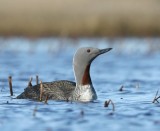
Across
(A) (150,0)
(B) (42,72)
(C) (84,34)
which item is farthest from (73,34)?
(A) (150,0)

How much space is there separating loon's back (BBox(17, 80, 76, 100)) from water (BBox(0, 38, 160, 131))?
26 cm

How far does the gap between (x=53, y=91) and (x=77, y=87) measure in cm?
44

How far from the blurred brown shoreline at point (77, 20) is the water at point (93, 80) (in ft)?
3.02

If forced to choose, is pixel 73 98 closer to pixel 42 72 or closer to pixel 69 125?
pixel 69 125

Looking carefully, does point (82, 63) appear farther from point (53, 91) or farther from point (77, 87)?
point (53, 91)

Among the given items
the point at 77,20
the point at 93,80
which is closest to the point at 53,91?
the point at 93,80

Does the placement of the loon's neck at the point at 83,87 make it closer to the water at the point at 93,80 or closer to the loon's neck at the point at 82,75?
the loon's neck at the point at 82,75

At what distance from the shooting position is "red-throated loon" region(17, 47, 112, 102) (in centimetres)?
1225

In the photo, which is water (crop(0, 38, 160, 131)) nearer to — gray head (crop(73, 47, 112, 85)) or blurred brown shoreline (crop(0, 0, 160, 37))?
gray head (crop(73, 47, 112, 85))

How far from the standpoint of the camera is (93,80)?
16.7 metres

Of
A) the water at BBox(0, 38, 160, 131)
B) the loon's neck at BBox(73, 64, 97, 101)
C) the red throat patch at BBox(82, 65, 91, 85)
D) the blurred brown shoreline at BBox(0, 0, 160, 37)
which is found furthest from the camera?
the blurred brown shoreline at BBox(0, 0, 160, 37)

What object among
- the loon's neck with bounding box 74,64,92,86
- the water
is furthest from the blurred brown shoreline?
the loon's neck with bounding box 74,64,92,86

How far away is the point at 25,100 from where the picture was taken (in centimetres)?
1239

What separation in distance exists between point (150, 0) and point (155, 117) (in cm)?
3148
